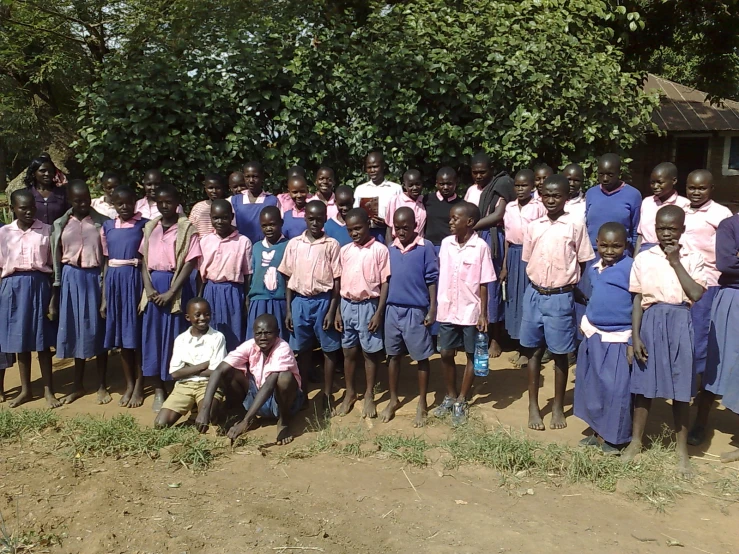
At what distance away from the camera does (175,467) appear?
3.94m

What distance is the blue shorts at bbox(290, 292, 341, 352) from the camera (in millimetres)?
4871

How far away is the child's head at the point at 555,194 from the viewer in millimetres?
4406

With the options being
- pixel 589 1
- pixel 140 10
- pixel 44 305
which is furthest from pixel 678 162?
pixel 44 305

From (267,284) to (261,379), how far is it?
76cm

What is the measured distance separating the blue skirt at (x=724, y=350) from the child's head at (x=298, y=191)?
119 inches

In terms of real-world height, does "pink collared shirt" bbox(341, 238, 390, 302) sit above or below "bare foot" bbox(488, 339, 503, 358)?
above

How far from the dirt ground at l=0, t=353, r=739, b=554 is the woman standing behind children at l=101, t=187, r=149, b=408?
104cm

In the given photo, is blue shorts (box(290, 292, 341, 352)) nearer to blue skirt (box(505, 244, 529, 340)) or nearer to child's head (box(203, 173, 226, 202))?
child's head (box(203, 173, 226, 202))

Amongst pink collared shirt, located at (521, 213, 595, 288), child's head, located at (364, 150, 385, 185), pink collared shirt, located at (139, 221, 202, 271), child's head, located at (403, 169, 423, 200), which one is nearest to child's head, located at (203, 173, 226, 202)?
pink collared shirt, located at (139, 221, 202, 271)

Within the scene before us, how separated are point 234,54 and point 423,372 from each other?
3.57 meters

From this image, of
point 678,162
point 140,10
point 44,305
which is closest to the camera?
point 44,305

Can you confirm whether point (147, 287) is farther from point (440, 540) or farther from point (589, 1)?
point (589, 1)

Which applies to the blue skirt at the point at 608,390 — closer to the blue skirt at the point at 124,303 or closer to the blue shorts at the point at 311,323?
the blue shorts at the point at 311,323

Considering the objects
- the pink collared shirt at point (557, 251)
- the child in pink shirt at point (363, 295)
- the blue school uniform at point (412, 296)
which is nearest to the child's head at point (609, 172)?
the pink collared shirt at point (557, 251)
